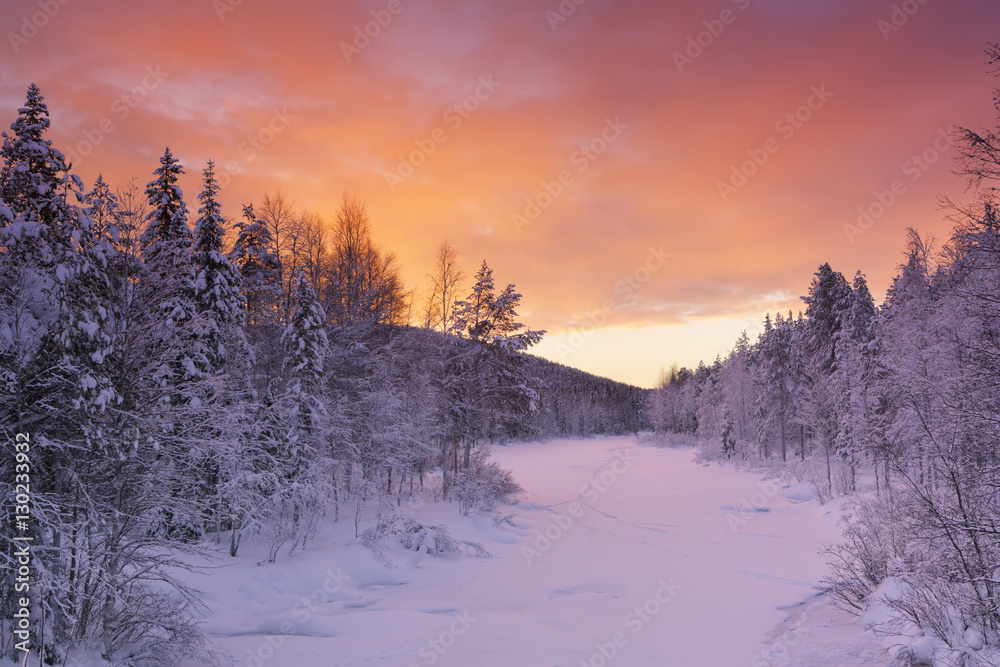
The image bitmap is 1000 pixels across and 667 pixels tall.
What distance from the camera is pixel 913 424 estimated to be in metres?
16.7

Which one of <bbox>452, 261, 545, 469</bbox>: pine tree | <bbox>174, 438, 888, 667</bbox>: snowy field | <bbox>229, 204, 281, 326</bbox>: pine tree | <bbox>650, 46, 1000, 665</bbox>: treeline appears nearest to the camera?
<bbox>650, 46, 1000, 665</bbox>: treeline

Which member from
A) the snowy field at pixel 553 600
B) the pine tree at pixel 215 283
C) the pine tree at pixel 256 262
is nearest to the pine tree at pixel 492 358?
the snowy field at pixel 553 600

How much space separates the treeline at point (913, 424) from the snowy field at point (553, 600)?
1.30 m

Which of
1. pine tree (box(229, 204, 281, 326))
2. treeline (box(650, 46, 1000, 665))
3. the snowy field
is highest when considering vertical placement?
Answer: pine tree (box(229, 204, 281, 326))

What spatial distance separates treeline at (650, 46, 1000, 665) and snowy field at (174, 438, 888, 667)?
1299 mm

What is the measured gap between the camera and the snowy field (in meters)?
8.84

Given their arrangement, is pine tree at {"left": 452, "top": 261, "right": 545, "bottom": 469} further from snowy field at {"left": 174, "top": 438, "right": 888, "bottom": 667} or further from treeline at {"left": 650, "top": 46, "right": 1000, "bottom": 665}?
treeline at {"left": 650, "top": 46, "right": 1000, "bottom": 665}

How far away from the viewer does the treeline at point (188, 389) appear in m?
6.77

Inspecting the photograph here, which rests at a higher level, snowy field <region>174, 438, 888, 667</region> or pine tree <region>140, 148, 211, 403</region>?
pine tree <region>140, 148, 211, 403</region>

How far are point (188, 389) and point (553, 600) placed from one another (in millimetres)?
10296

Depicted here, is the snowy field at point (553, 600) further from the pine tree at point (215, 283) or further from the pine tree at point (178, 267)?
the pine tree at point (215, 283)

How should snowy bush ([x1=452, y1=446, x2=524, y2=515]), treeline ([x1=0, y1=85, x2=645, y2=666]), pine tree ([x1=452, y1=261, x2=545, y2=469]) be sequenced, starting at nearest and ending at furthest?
1. treeline ([x1=0, y1=85, x2=645, y2=666])
2. snowy bush ([x1=452, y1=446, x2=524, y2=515])
3. pine tree ([x1=452, y1=261, x2=545, y2=469])

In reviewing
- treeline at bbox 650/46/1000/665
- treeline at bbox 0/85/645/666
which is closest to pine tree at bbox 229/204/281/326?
treeline at bbox 0/85/645/666

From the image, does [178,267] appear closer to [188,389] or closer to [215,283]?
[188,389]
